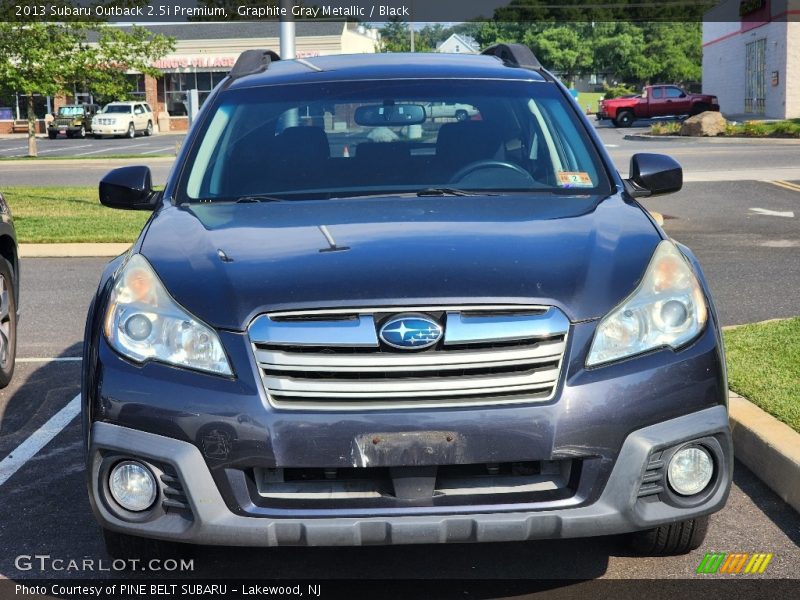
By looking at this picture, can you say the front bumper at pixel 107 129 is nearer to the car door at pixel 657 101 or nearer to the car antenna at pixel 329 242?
the car door at pixel 657 101

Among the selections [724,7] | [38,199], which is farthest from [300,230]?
[724,7]

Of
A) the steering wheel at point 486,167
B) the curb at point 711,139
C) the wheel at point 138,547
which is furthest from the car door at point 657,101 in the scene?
the wheel at point 138,547

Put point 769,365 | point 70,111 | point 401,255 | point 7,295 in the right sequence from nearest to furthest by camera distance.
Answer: point 401,255 < point 769,365 < point 7,295 < point 70,111

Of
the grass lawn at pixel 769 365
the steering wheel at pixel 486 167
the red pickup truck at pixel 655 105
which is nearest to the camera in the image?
the steering wheel at pixel 486 167

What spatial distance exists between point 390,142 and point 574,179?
31.0 inches

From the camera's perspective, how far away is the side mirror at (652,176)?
484cm

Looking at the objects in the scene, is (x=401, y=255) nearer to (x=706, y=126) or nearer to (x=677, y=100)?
(x=706, y=126)

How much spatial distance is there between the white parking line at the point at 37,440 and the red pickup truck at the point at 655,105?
45.5 m

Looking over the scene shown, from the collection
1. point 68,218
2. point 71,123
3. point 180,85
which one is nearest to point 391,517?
point 68,218

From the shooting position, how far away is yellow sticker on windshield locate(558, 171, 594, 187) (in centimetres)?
465

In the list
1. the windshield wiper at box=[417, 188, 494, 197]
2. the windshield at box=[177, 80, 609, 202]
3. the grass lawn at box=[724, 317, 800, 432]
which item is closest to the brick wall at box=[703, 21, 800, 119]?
the grass lawn at box=[724, 317, 800, 432]

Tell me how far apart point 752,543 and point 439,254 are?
1.64 meters

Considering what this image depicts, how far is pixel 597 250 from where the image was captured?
Answer: 3.67 metres

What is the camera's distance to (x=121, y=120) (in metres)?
56.0
